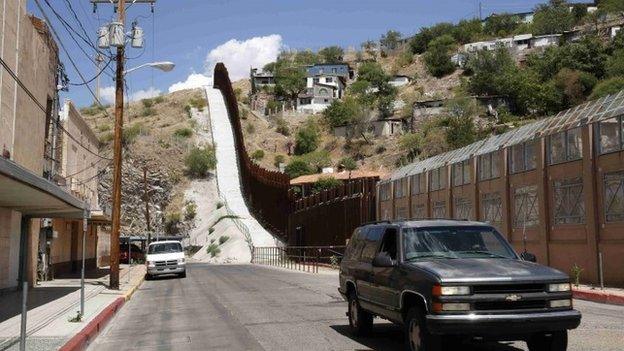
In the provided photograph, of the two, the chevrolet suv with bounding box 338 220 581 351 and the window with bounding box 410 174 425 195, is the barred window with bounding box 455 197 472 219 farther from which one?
the chevrolet suv with bounding box 338 220 581 351

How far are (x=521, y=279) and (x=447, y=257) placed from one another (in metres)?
1.38

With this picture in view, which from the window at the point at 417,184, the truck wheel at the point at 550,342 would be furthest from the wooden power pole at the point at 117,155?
the window at the point at 417,184

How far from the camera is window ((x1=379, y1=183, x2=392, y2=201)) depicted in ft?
156

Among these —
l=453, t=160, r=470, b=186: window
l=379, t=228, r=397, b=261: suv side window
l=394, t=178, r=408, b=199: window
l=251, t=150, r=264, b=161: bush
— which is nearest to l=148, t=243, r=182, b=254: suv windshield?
l=453, t=160, r=470, b=186: window

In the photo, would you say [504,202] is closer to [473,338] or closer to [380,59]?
[473,338]

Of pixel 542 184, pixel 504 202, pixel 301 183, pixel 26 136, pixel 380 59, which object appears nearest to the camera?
pixel 26 136

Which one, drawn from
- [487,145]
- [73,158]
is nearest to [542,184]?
[487,145]

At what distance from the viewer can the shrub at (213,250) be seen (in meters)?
61.0

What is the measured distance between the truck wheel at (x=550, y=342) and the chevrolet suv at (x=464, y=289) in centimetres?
1

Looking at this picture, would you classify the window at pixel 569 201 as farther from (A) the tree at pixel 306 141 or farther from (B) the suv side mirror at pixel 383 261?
(A) the tree at pixel 306 141

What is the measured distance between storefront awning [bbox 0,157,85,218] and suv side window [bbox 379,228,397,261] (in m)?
6.42

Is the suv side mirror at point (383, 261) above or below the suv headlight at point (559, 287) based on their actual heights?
above

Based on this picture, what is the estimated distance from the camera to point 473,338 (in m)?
8.36

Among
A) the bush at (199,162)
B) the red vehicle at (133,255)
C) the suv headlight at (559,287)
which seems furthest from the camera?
the bush at (199,162)
